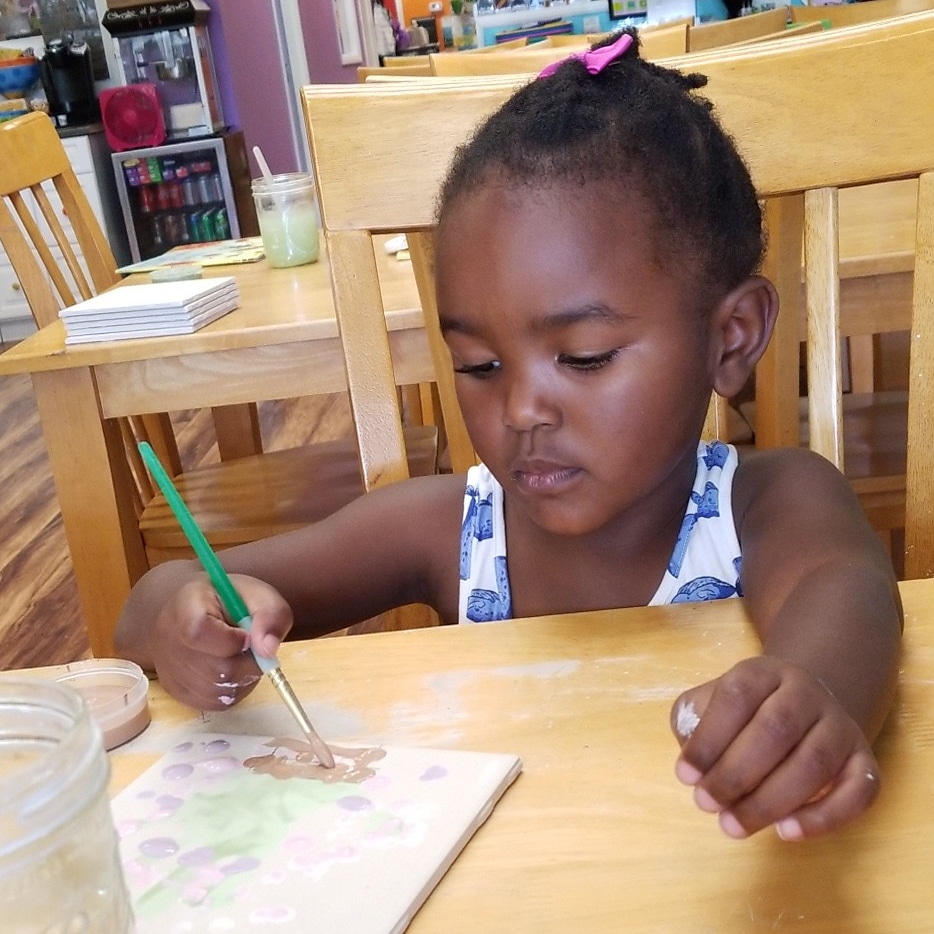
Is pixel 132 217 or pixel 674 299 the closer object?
pixel 674 299

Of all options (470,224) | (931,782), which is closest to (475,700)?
(931,782)

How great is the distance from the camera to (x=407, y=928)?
44cm

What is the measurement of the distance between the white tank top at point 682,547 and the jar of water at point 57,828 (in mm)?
609

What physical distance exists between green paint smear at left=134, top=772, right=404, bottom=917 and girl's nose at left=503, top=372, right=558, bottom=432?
0.29 meters

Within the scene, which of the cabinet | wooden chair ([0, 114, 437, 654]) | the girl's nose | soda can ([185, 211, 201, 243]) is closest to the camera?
the girl's nose

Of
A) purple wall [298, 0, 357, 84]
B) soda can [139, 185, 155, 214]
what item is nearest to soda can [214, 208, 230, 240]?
soda can [139, 185, 155, 214]

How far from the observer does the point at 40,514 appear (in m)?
3.24

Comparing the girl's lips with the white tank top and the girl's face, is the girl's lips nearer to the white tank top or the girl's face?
the girl's face

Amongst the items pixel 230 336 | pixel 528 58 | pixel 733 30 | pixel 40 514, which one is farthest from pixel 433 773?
pixel 40 514

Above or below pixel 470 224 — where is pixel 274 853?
below

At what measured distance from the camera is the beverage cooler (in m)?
5.41

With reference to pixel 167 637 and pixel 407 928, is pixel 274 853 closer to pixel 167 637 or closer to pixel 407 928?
pixel 407 928

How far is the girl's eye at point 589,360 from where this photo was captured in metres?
0.75

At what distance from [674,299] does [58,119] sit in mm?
5258
